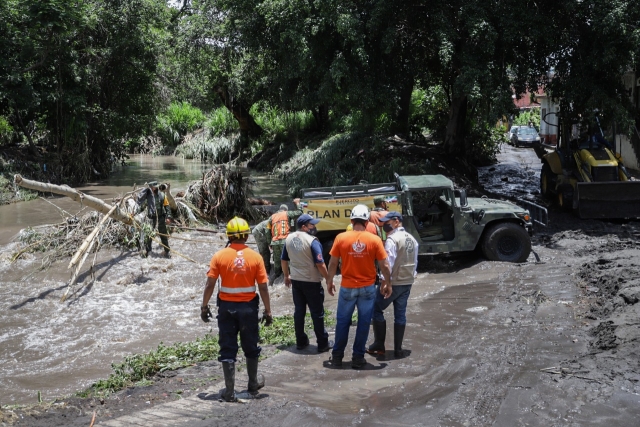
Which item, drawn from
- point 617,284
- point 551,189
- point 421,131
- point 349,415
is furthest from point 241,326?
point 421,131

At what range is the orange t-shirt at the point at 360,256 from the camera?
288 inches

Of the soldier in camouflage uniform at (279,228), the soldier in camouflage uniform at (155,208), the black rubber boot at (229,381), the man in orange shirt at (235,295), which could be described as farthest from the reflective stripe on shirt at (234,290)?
the soldier in camouflage uniform at (155,208)

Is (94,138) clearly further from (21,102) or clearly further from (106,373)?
(106,373)

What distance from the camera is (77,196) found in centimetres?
1326

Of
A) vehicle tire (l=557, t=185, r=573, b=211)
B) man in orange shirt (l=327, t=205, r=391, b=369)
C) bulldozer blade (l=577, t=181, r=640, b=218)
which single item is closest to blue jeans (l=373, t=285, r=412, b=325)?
man in orange shirt (l=327, t=205, r=391, b=369)

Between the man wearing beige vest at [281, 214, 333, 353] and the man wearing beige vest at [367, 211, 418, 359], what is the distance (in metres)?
0.65

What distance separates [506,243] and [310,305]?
6.19 metres

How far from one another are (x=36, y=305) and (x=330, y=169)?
570 inches

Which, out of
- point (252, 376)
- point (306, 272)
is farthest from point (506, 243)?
point (252, 376)

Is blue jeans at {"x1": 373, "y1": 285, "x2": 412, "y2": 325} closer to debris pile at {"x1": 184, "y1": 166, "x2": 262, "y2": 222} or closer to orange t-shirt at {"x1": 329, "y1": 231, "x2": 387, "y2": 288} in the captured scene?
orange t-shirt at {"x1": 329, "y1": 231, "x2": 387, "y2": 288}

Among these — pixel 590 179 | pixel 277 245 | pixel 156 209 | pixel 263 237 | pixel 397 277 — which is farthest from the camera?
pixel 590 179

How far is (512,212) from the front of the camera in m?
13.0

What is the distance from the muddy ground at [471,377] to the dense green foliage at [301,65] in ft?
26.9

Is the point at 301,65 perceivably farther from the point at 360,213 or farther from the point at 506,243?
the point at 360,213
